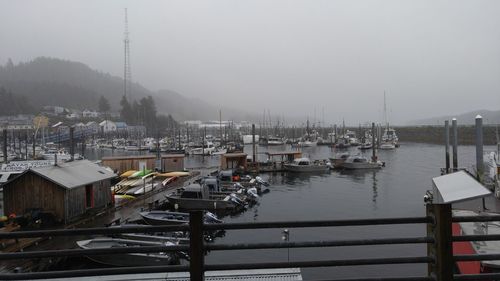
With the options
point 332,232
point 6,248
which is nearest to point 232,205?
point 332,232

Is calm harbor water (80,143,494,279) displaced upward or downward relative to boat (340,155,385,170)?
downward

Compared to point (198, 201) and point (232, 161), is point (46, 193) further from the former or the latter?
point (232, 161)

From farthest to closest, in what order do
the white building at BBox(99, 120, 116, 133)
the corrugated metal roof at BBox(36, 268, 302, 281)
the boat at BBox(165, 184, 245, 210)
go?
1. the white building at BBox(99, 120, 116, 133)
2. the boat at BBox(165, 184, 245, 210)
3. the corrugated metal roof at BBox(36, 268, 302, 281)

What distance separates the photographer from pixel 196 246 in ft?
10.4

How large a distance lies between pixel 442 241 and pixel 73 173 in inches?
873

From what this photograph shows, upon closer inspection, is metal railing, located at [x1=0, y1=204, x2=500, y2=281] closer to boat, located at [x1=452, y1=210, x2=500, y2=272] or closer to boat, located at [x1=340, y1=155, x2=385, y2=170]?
boat, located at [x1=452, y1=210, x2=500, y2=272]

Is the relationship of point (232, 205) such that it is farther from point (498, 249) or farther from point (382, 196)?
point (498, 249)

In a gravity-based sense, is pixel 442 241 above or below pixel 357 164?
above

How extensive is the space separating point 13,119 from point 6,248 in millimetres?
178209

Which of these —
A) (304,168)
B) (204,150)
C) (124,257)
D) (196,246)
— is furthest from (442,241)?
(204,150)

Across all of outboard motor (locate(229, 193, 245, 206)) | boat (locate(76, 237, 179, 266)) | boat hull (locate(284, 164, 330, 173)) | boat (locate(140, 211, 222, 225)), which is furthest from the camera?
boat hull (locate(284, 164, 330, 173))

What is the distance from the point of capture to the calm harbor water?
1984 centimetres

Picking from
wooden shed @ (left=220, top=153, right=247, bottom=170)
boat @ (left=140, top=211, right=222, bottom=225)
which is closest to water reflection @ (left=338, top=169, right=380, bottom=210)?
wooden shed @ (left=220, top=153, right=247, bottom=170)

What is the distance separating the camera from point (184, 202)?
99.0ft
